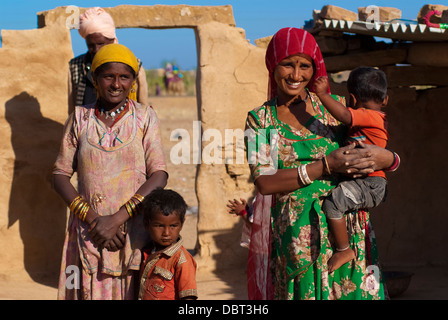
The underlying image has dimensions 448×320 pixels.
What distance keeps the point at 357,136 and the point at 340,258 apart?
60 cm

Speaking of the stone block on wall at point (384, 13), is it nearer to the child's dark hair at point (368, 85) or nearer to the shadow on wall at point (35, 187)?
the shadow on wall at point (35, 187)

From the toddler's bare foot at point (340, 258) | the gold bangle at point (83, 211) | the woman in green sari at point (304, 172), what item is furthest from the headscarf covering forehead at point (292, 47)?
the gold bangle at point (83, 211)

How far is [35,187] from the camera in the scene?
7258 millimetres

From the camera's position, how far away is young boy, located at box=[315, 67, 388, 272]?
10.4ft

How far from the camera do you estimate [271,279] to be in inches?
134

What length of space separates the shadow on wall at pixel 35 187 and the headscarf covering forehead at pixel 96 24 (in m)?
2.39

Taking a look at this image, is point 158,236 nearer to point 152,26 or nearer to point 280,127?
point 280,127

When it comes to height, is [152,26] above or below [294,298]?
above

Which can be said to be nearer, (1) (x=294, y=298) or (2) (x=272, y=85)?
(1) (x=294, y=298)

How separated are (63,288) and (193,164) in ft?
41.1

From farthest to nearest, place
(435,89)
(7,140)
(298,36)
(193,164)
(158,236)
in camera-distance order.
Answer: (193,164) < (435,89) < (7,140) < (158,236) < (298,36)

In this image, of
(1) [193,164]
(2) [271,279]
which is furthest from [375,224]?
(1) [193,164]

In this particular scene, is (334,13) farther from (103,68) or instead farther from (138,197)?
(138,197)
